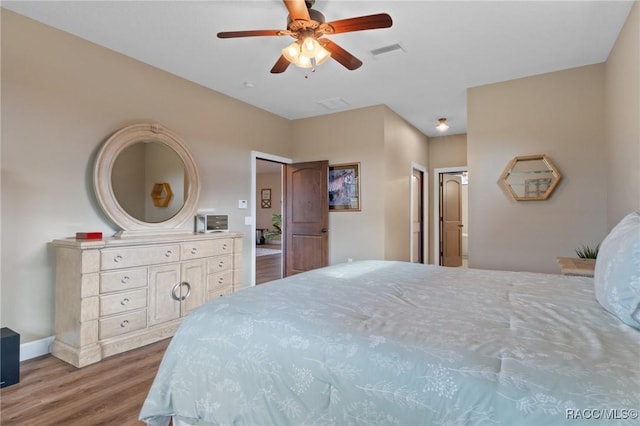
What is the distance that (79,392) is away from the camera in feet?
6.98

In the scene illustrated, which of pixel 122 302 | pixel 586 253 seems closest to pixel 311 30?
pixel 122 302

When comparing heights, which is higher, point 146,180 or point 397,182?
point 397,182

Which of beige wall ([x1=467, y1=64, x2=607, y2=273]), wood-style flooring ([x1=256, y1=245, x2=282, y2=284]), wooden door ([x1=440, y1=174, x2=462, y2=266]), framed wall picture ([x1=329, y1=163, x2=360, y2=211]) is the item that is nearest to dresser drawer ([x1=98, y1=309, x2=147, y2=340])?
wood-style flooring ([x1=256, y1=245, x2=282, y2=284])

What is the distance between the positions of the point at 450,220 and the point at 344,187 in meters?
3.19

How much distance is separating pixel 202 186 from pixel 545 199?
4020 millimetres

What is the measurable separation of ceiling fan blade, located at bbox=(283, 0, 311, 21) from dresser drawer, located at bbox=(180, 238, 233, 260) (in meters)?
2.31

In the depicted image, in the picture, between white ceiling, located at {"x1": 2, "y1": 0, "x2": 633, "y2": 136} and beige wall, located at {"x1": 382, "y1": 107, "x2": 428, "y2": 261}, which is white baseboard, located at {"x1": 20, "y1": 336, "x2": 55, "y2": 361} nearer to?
white ceiling, located at {"x1": 2, "y1": 0, "x2": 633, "y2": 136}

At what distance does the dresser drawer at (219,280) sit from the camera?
351 cm

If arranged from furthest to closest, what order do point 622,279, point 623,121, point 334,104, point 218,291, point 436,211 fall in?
point 436,211 < point 334,104 < point 218,291 < point 623,121 < point 622,279

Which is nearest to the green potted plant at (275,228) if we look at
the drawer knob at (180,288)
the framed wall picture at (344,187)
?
the framed wall picture at (344,187)

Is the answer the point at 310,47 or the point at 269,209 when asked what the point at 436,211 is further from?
the point at 269,209

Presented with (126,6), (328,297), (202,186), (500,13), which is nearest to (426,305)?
(328,297)

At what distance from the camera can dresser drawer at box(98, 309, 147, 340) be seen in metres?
2.64

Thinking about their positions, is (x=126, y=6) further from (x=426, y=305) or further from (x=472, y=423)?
(x=472, y=423)
